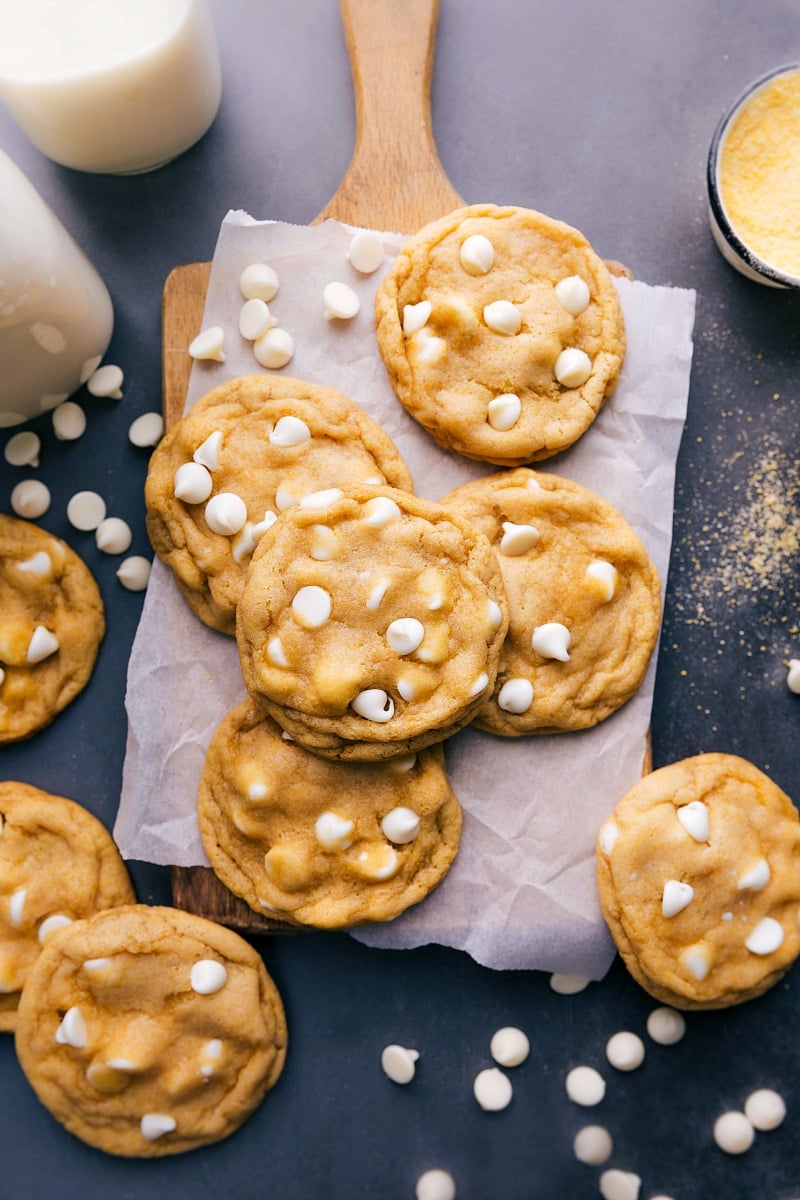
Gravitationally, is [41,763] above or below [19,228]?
below

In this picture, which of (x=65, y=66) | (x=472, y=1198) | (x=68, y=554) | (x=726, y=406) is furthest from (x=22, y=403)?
(x=472, y=1198)

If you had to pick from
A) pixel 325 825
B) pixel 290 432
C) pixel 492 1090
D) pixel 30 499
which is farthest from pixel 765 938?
pixel 30 499

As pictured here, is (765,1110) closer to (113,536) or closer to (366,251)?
(113,536)

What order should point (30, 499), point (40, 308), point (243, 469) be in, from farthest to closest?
1. point (30, 499)
2. point (243, 469)
3. point (40, 308)

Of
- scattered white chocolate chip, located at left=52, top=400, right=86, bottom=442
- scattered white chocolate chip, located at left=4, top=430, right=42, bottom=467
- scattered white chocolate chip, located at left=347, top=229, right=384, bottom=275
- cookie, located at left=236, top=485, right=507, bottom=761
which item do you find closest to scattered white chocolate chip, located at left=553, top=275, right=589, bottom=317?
scattered white chocolate chip, located at left=347, top=229, right=384, bottom=275

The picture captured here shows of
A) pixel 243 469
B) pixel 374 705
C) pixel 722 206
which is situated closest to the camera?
pixel 374 705

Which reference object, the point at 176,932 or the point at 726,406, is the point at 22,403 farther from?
the point at 726,406

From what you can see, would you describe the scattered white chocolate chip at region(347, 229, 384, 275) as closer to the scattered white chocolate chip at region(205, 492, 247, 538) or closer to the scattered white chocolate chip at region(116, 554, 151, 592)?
the scattered white chocolate chip at region(205, 492, 247, 538)
